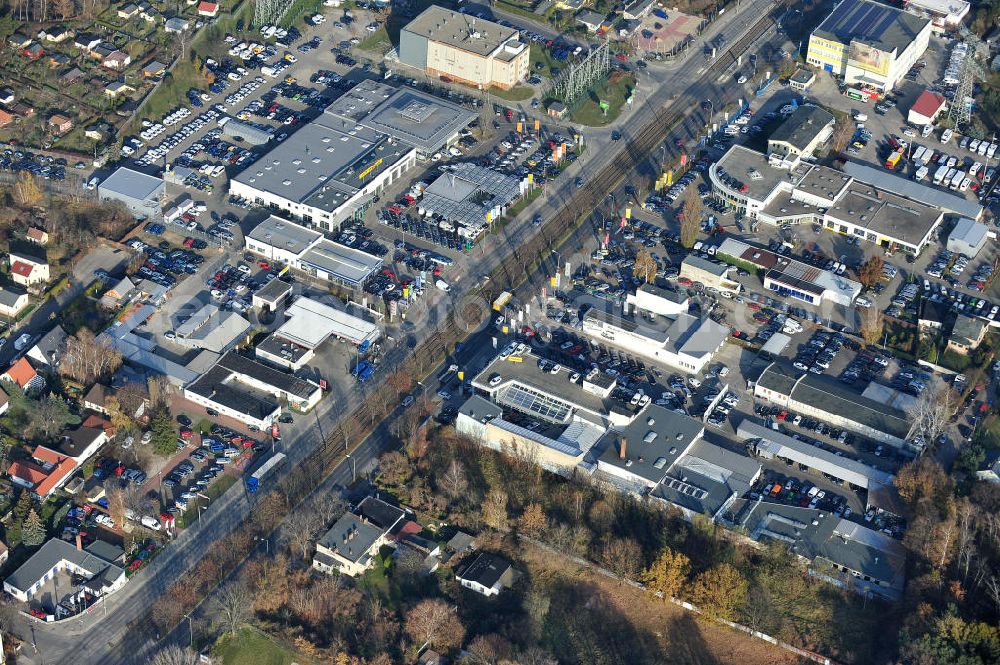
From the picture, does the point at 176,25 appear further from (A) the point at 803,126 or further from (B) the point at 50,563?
(B) the point at 50,563

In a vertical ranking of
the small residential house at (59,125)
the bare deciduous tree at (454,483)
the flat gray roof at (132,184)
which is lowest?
the bare deciduous tree at (454,483)

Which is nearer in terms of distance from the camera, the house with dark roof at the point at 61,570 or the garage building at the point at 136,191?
the house with dark roof at the point at 61,570

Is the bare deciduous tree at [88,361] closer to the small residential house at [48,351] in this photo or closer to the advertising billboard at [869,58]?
the small residential house at [48,351]

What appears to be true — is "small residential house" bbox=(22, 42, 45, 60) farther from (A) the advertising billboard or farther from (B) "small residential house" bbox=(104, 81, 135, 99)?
(A) the advertising billboard

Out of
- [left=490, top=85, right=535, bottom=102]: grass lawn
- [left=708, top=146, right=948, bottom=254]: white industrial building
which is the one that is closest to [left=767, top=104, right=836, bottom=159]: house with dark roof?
[left=708, top=146, right=948, bottom=254]: white industrial building

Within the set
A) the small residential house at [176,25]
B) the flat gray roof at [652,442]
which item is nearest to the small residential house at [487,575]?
the flat gray roof at [652,442]

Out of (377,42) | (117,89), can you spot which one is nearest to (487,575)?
(117,89)
